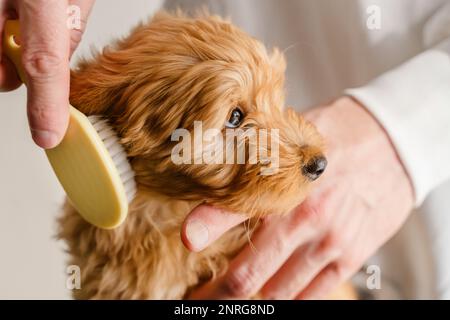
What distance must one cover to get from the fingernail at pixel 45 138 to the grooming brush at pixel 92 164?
0.06 ft

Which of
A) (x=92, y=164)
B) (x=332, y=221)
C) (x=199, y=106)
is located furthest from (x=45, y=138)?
(x=332, y=221)

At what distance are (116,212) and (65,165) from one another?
0.07 metres

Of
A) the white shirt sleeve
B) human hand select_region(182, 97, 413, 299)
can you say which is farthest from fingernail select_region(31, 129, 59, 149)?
the white shirt sleeve

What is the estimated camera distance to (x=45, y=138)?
0.57 metres

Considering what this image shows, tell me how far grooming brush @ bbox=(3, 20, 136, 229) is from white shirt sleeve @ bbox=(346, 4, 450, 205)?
359 millimetres

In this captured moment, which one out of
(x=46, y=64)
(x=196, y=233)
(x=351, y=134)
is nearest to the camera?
(x=46, y=64)

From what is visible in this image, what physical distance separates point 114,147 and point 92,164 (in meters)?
0.04

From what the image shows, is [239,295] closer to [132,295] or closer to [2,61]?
[132,295]

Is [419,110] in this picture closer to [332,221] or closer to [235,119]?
[332,221]

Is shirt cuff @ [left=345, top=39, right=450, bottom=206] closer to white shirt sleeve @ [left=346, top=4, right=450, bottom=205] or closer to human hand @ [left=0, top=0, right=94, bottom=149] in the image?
white shirt sleeve @ [left=346, top=4, right=450, bottom=205]

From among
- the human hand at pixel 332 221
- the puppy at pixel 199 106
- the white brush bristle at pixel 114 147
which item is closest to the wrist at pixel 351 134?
the human hand at pixel 332 221

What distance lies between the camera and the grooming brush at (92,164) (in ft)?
1.92

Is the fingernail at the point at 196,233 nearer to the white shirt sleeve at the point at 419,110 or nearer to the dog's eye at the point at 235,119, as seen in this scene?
the dog's eye at the point at 235,119
